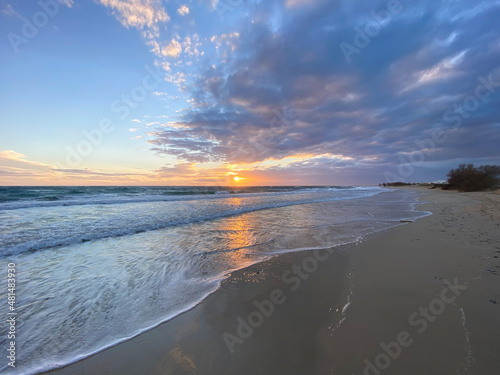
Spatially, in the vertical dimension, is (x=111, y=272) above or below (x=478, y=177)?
below

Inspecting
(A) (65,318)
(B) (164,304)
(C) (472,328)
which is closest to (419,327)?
(C) (472,328)

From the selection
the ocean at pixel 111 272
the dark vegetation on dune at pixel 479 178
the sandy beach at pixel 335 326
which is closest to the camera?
the sandy beach at pixel 335 326

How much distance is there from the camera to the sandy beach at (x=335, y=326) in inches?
83.0

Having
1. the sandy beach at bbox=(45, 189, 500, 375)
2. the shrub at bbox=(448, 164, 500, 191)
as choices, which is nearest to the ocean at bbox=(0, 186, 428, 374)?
the sandy beach at bbox=(45, 189, 500, 375)

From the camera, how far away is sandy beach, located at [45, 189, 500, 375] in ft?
6.92

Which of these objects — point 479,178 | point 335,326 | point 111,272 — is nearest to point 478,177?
point 479,178

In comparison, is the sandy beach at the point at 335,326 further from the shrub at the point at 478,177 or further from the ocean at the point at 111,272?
the shrub at the point at 478,177

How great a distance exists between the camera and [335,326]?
8.66 ft

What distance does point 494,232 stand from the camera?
702 centimetres

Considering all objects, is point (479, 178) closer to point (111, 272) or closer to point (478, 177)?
point (478, 177)

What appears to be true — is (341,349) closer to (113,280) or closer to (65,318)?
(65,318)

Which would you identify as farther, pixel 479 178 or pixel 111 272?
pixel 479 178

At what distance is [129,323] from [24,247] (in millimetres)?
6246

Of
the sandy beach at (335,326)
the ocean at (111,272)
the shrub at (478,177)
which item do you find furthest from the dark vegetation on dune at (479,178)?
the sandy beach at (335,326)
